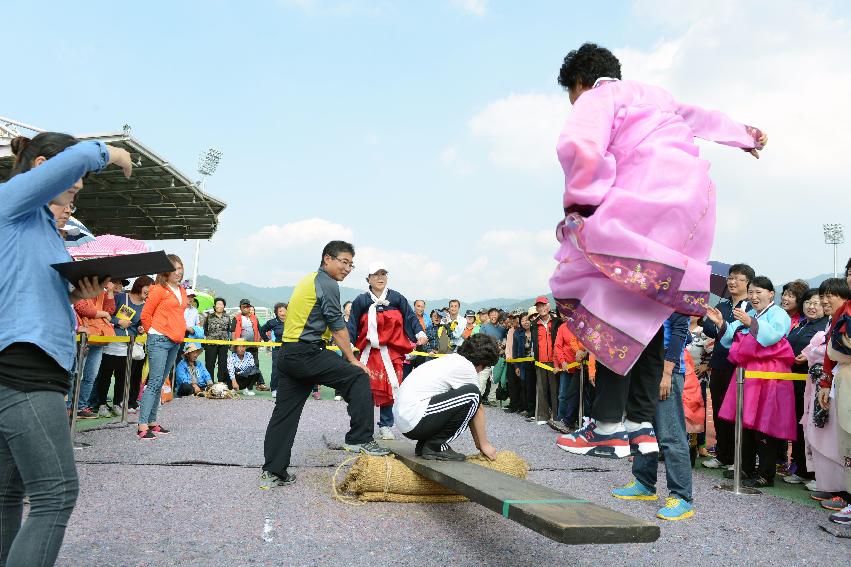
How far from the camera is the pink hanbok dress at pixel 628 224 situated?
2.18 m

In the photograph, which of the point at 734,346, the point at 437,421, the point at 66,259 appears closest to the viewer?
the point at 66,259

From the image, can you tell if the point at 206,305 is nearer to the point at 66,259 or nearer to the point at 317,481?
the point at 317,481

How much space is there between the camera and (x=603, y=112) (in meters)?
2.30

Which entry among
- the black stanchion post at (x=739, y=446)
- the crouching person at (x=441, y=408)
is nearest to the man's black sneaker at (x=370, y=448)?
the crouching person at (x=441, y=408)

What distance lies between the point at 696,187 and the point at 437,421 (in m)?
3.14

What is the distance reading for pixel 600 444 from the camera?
8.20ft

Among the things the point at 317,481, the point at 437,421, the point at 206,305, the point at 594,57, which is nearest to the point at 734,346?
the point at 437,421

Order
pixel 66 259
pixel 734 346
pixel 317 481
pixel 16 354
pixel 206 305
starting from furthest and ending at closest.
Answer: pixel 206 305
pixel 734 346
pixel 317 481
pixel 66 259
pixel 16 354

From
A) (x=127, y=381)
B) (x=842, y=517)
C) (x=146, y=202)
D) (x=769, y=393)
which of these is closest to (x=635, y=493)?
(x=842, y=517)

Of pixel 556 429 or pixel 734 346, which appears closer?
pixel 734 346

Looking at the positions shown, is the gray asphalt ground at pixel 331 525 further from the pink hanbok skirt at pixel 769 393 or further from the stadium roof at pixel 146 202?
the stadium roof at pixel 146 202

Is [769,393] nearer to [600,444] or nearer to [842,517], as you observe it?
[842,517]

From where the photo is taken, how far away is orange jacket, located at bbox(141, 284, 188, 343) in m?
7.30

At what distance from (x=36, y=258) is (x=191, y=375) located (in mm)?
11328
